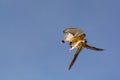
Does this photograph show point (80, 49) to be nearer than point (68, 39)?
No

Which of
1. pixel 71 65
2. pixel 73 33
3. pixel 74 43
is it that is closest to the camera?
pixel 73 33

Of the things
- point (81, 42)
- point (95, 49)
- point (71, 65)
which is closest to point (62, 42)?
point (81, 42)

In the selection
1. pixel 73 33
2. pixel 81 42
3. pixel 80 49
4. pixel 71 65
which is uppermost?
pixel 73 33

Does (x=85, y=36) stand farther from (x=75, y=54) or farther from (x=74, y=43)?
(x=75, y=54)

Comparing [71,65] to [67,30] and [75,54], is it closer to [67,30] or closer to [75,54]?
[75,54]

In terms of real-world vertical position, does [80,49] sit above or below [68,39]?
below

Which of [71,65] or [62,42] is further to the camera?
[71,65]

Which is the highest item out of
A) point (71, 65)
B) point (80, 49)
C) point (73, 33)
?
point (73, 33)

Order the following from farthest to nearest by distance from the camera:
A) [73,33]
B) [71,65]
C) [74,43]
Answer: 1. [71,65]
2. [74,43]
3. [73,33]

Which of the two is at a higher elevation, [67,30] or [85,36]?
[67,30]

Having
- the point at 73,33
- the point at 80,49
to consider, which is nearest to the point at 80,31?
the point at 73,33
